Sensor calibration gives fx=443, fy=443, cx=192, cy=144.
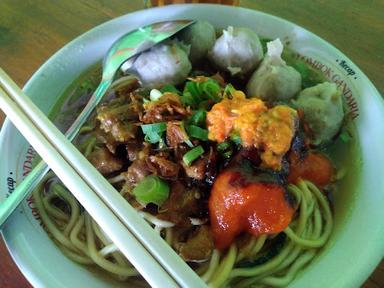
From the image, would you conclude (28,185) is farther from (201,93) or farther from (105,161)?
(201,93)

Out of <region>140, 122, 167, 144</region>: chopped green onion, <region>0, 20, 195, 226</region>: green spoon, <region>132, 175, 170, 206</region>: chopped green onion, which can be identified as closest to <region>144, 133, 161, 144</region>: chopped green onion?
<region>140, 122, 167, 144</region>: chopped green onion

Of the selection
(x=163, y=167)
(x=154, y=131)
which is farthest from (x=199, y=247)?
Result: (x=154, y=131)

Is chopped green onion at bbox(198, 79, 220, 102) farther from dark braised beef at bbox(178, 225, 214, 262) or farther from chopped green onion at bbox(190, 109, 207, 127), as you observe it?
dark braised beef at bbox(178, 225, 214, 262)

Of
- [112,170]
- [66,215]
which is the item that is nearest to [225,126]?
[112,170]

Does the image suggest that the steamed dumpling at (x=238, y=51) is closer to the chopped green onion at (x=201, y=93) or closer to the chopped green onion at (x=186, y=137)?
the chopped green onion at (x=201, y=93)

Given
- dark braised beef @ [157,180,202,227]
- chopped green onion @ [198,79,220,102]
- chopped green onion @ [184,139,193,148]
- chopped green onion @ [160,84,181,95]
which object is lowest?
dark braised beef @ [157,180,202,227]

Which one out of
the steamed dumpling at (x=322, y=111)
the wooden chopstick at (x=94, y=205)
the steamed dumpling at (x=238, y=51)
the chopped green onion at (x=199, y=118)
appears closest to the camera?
the wooden chopstick at (x=94, y=205)

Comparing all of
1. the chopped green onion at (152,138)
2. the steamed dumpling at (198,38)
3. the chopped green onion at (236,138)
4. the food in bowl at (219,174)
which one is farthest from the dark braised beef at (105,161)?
the steamed dumpling at (198,38)
